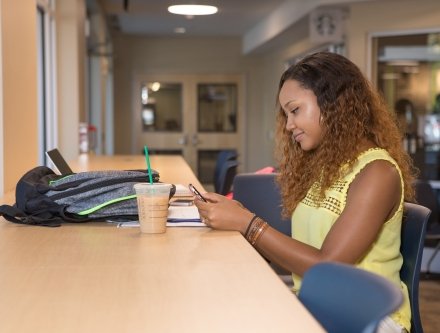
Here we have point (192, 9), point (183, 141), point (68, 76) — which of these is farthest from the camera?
point (183, 141)

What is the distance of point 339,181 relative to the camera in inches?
65.1

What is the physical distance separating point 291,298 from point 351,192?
22.2 inches

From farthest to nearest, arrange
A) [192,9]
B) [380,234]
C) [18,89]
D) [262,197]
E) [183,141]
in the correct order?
[183,141], [192,9], [18,89], [262,197], [380,234]

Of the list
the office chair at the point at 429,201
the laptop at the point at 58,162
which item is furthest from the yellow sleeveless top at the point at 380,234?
the office chair at the point at 429,201

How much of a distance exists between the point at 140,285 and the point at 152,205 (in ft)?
1.66

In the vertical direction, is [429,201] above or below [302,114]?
below

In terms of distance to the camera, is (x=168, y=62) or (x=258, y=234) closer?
(x=258, y=234)

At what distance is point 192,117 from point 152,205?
8667mm

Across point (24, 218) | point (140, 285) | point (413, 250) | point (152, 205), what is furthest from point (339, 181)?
point (24, 218)

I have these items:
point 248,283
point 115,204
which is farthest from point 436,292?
point 248,283

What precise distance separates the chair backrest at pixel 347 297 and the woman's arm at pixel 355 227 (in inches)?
17.4

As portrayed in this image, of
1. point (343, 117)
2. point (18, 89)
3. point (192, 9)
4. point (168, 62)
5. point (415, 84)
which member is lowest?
point (343, 117)

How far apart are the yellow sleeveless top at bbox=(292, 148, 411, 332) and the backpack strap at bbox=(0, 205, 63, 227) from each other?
26.4 inches

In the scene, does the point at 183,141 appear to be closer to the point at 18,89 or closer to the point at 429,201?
the point at 429,201
